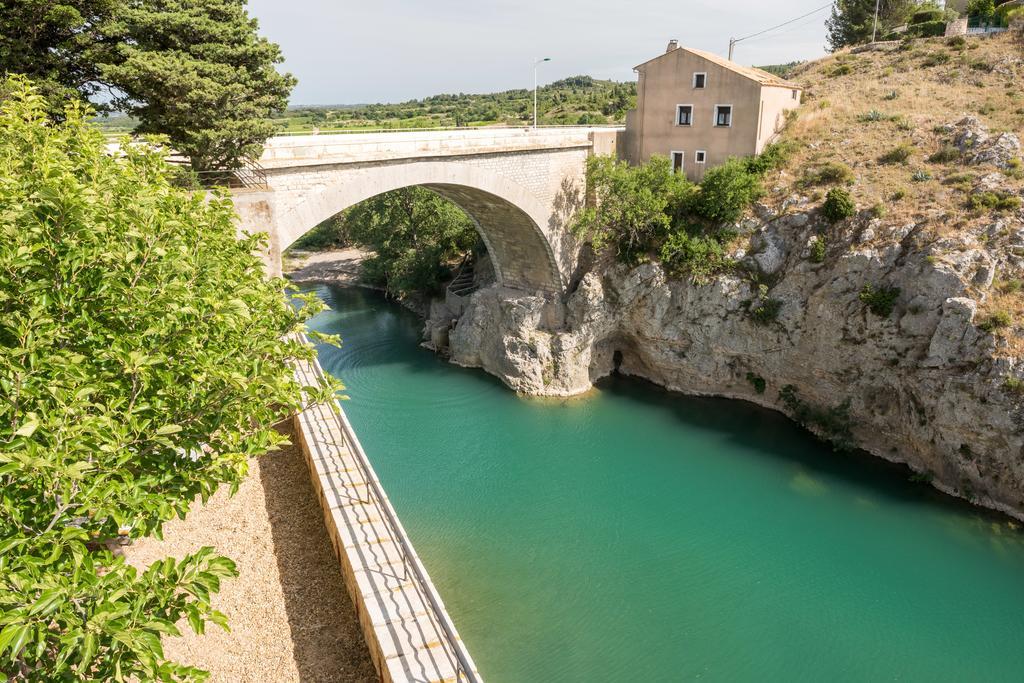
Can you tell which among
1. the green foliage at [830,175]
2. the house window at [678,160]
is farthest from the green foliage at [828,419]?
the house window at [678,160]

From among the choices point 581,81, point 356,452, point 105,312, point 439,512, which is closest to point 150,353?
point 105,312

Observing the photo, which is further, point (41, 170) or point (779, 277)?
point (779, 277)

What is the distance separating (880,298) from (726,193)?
19.7 feet

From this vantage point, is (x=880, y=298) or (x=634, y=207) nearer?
(x=880, y=298)

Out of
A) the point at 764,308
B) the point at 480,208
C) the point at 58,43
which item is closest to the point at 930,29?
the point at 764,308

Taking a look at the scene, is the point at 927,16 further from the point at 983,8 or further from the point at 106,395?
the point at 106,395

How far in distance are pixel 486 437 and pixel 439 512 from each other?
4.41m

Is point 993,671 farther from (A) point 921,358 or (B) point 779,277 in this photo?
(B) point 779,277

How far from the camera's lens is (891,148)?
22.1 meters

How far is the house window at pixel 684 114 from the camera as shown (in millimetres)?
23688

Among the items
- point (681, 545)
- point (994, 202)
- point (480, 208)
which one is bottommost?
point (681, 545)

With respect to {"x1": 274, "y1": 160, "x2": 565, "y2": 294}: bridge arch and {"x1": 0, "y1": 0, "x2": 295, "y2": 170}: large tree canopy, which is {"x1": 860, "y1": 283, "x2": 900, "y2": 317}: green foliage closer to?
{"x1": 274, "y1": 160, "x2": 565, "y2": 294}: bridge arch

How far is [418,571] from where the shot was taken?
7.69 meters

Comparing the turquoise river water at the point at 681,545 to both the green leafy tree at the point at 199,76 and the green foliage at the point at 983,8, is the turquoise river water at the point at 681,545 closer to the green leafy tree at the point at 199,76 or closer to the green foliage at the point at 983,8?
the green leafy tree at the point at 199,76
